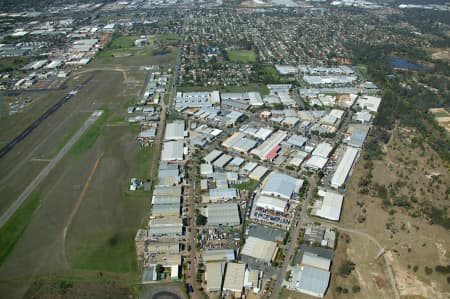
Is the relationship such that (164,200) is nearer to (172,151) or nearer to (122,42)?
(172,151)

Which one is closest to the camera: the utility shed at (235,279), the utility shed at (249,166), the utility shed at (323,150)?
the utility shed at (235,279)

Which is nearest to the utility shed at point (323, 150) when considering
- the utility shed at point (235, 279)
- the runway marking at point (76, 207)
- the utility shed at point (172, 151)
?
the utility shed at point (172, 151)

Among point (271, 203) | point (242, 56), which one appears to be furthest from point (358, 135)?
point (242, 56)

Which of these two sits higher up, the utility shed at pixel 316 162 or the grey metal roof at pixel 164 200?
the grey metal roof at pixel 164 200

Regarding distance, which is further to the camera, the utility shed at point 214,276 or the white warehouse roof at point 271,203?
the white warehouse roof at point 271,203

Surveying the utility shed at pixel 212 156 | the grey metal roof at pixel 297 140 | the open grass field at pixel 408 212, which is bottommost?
the open grass field at pixel 408 212

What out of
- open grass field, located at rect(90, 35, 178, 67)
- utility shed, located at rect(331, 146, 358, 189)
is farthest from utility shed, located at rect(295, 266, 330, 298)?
open grass field, located at rect(90, 35, 178, 67)

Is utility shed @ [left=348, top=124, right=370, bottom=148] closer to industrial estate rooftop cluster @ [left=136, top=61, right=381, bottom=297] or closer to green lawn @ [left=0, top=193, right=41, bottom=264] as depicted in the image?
industrial estate rooftop cluster @ [left=136, top=61, right=381, bottom=297]

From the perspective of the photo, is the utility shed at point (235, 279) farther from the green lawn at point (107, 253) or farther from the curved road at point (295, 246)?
the green lawn at point (107, 253)
